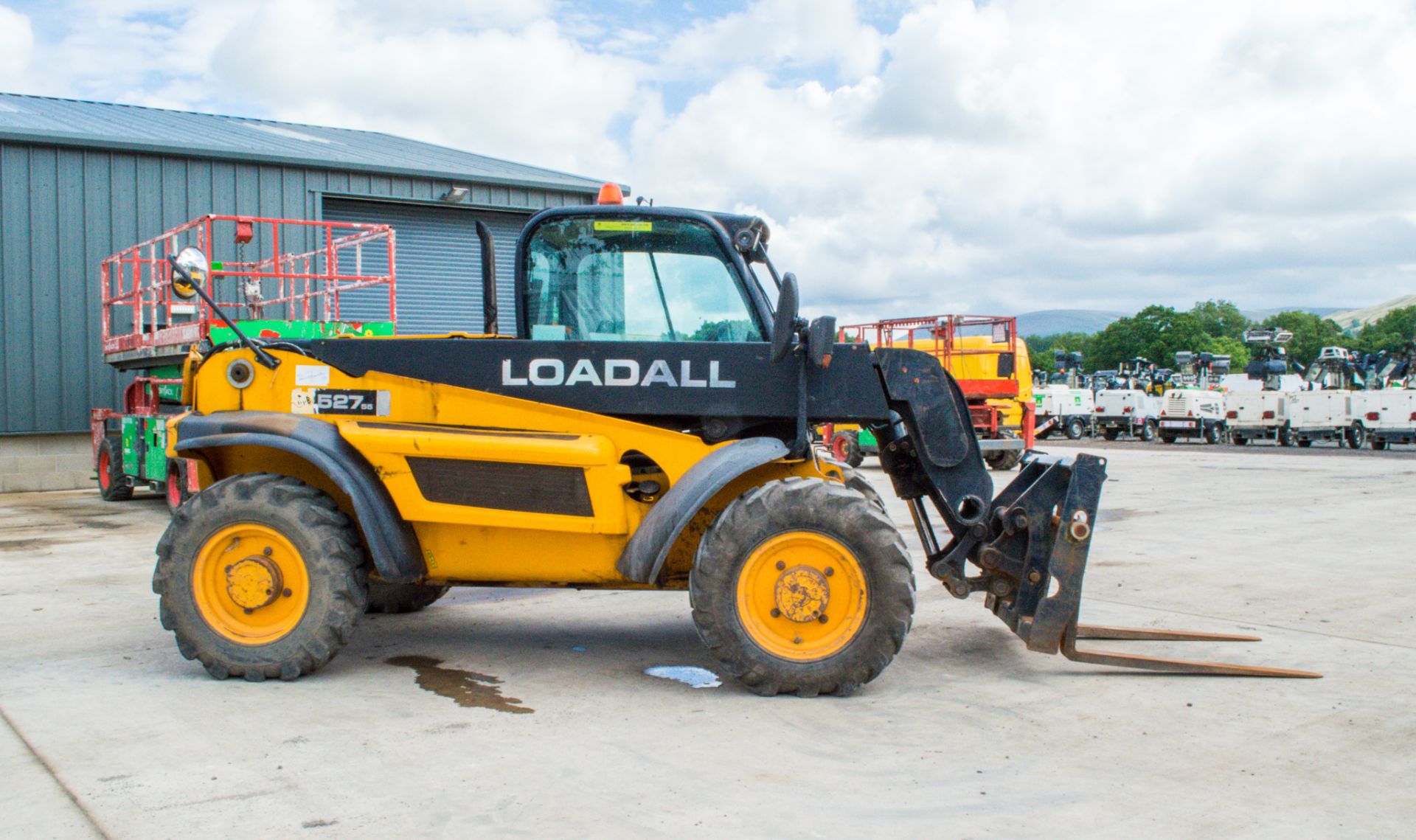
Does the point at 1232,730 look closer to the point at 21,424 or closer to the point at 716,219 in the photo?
the point at 716,219

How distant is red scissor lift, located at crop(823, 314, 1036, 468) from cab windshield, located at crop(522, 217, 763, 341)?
14612 mm

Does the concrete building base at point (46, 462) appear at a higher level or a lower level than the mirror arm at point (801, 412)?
lower

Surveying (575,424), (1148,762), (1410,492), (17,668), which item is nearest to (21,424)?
(17,668)

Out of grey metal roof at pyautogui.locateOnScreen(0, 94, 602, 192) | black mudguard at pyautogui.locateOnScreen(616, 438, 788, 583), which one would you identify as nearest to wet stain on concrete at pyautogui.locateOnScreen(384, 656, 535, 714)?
black mudguard at pyautogui.locateOnScreen(616, 438, 788, 583)

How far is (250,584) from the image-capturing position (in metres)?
5.52

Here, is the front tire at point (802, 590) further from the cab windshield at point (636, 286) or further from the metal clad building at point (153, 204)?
the metal clad building at point (153, 204)

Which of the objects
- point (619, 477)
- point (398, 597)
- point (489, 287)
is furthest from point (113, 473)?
point (619, 477)

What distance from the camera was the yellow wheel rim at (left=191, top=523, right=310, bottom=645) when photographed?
553 centimetres

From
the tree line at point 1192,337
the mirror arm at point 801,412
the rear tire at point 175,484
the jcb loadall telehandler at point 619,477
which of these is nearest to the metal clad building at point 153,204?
the rear tire at point 175,484

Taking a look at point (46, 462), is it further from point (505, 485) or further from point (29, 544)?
point (505, 485)

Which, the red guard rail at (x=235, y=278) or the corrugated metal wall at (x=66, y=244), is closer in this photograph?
the red guard rail at (x=235, y=278)

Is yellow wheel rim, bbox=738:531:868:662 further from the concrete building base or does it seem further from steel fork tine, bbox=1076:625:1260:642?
the concrete building base

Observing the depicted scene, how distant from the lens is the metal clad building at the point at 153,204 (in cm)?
1698

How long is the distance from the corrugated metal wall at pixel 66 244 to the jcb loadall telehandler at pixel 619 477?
13.1 meters
